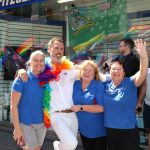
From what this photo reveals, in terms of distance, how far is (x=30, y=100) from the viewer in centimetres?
521

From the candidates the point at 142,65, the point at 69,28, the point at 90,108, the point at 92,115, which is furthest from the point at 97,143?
the point at 69,28

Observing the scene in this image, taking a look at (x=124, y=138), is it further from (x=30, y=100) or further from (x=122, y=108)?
(x=30, y=100)

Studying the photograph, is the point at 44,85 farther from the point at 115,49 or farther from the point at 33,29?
the point at 33,29

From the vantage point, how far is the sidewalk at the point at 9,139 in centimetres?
795

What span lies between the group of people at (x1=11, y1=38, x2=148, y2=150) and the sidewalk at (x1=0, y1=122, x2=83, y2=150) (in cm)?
256

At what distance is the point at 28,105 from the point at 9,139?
3.81 metres

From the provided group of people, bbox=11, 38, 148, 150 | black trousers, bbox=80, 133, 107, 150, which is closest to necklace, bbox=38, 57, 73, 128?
group of people, bbox=11, 38, 148, 150

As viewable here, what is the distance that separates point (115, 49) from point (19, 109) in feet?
12.1

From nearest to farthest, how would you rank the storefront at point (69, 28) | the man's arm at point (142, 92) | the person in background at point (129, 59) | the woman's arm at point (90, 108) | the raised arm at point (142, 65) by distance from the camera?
the raised arm at point (142, 65) → the woman's arm at point (90, 108) → the man's arm at point (142, 92) → the person in background at point (129, 59) → the storefront at point (69, 28)

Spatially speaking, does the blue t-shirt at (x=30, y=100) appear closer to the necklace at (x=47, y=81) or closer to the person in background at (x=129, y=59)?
the necklace at (x=47, y=81)

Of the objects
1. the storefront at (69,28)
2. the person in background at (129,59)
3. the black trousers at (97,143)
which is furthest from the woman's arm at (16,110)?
the storefront at (69,28)

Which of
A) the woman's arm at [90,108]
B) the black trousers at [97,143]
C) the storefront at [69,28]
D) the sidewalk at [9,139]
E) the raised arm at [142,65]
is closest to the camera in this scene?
the raised arm at [142,65]

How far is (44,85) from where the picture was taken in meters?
5.26

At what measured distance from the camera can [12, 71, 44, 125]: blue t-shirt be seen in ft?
17.1
